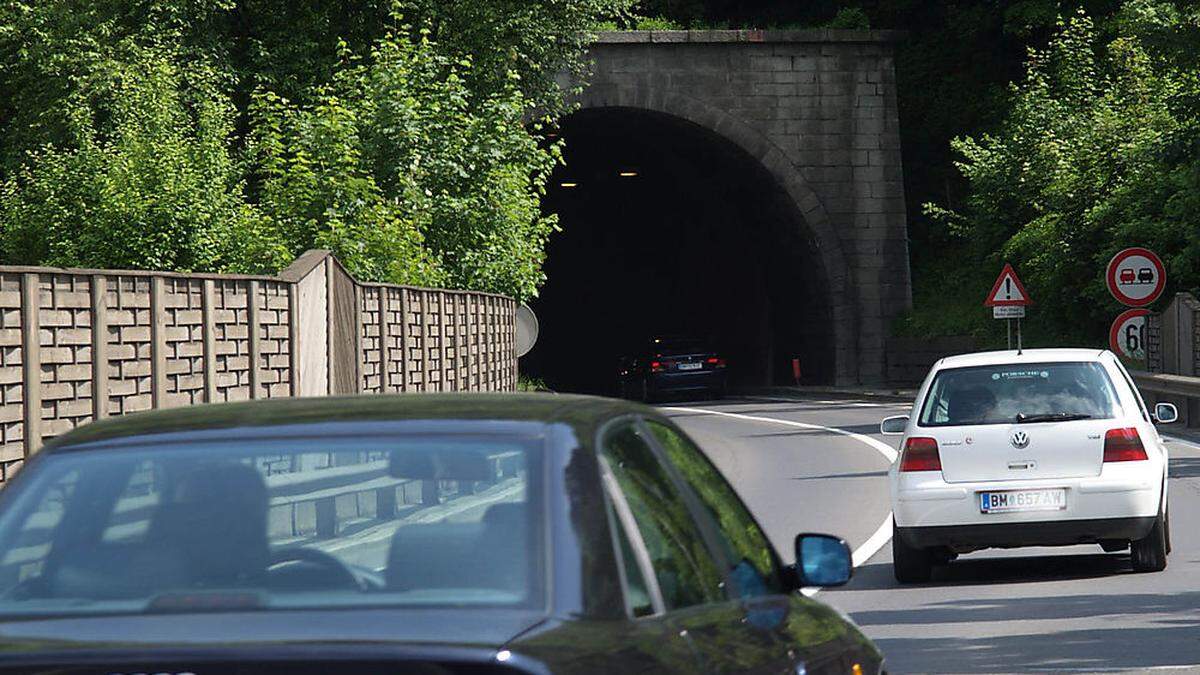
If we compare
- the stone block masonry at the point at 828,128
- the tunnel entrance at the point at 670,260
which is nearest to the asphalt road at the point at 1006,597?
the stone block masonry at the point at 828,128

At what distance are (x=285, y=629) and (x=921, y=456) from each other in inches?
359

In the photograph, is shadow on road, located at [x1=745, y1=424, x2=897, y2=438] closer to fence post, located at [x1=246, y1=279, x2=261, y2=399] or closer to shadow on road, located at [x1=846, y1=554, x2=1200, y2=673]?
fence post, located at [x1=246, y1=279, x2=261, y2=399]

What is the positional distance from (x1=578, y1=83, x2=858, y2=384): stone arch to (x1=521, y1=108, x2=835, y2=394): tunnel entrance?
0.29m

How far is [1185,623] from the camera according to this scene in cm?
948

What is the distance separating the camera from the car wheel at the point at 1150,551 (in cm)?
1175

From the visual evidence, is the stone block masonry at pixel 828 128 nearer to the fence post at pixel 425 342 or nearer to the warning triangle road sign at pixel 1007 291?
the warning triangle road sign at pixel 1007 291

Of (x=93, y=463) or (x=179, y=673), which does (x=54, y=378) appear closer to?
(x=93, y=463)

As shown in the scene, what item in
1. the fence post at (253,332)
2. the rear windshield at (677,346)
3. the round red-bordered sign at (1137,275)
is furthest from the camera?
the rear windshield at (677,346)

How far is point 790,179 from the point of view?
47.1 metres

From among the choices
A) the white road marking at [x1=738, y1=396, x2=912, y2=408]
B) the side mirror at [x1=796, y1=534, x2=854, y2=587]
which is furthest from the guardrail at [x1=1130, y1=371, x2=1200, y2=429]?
the side mirror at [x1=796, y1=534, x2=854, y2=587]


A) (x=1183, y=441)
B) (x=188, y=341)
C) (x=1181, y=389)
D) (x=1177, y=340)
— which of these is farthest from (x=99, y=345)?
(x=1177, y=340)

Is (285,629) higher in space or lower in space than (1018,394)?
lower

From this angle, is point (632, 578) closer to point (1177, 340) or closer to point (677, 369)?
point (1177, 340)

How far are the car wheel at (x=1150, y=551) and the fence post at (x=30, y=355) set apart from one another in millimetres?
6281
